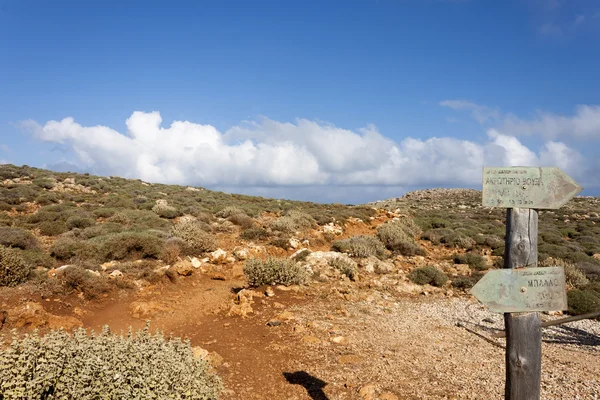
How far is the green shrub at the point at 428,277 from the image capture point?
12.2m


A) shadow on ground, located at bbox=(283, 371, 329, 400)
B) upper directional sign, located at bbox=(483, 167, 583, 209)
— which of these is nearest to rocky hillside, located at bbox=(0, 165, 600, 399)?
shadow on ground, located at bbox=(283, 371, 329, 400)

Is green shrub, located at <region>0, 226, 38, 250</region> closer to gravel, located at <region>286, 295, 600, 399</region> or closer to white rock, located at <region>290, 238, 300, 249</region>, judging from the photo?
white rock, located at <region>290, 238, 300, 249</region>

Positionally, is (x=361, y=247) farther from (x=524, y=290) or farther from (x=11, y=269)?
(x=524, y=290)

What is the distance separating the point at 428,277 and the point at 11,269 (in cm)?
1187

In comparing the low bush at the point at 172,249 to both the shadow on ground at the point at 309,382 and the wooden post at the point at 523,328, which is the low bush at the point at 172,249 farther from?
the wooden post at the point at 523,328

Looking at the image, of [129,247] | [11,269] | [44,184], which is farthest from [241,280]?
[44,184]

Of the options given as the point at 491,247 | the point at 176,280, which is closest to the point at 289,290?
the point at 176,280

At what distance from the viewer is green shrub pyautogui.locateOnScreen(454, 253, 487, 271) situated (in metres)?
14.3

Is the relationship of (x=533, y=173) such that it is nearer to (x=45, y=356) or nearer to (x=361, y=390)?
(x=361, y=390)

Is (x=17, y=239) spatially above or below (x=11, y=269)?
above

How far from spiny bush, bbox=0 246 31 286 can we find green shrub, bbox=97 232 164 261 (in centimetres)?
259

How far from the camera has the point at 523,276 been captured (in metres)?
3.22

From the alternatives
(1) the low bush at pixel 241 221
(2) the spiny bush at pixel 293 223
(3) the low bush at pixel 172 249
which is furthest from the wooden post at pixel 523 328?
(1) the low bush at pixel 241 221

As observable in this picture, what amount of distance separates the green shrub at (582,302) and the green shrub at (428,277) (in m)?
3.49
